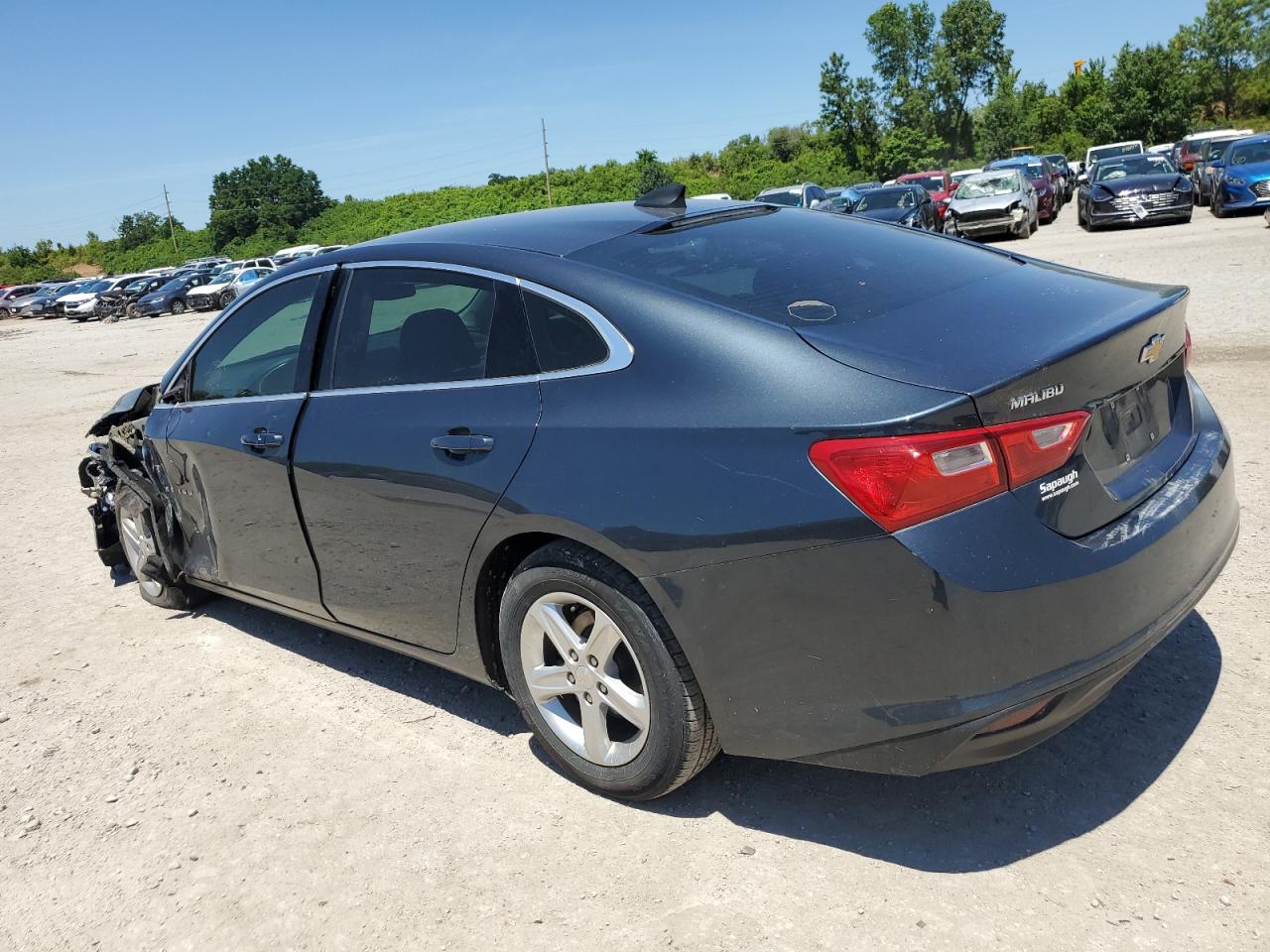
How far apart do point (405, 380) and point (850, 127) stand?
84835mm

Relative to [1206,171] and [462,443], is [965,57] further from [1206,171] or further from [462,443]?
[462,443]

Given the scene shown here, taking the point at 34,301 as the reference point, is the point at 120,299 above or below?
below

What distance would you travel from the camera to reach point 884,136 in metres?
82.3

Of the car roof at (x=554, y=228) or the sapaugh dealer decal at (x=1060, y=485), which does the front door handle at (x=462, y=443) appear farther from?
the sapaugh dealer decal at (x=1060, y=485)

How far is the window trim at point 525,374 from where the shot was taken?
2.85 metres

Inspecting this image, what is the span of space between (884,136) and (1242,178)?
215 feet

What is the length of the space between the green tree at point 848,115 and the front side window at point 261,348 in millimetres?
81187

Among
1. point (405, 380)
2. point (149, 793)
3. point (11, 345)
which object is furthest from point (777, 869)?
point (11, 345)

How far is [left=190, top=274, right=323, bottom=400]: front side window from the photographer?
12.9 ft

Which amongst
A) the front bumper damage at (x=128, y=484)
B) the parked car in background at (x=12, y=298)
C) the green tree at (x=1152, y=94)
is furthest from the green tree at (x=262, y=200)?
the front bumper damage at (x=128, y=484)

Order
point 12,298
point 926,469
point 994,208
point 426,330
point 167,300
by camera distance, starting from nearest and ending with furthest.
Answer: point 926,469
point 426,330
point 994,208
point 167,300
point 12,298

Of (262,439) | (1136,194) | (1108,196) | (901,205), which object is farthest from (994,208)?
(262,439)

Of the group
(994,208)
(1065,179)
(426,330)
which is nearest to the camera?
(426,330)

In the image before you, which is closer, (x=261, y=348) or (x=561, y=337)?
(x=561, y=337)
